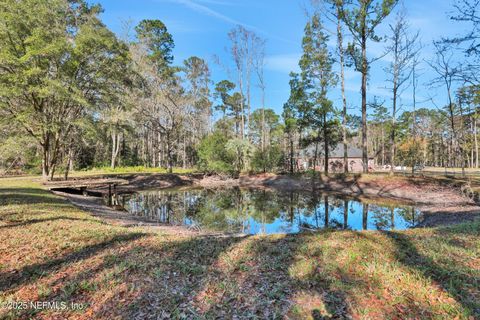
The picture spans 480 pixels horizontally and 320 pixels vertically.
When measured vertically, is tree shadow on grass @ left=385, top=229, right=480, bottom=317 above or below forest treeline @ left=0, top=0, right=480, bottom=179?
below

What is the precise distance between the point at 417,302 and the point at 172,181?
2393 cm

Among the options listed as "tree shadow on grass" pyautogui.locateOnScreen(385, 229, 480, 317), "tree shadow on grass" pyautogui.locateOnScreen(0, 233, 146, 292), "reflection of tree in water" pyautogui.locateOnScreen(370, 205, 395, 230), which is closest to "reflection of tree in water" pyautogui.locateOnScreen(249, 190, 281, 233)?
"reflection of tree in water" pyautogui.locateOnScreen(370, 205, 395, 230)

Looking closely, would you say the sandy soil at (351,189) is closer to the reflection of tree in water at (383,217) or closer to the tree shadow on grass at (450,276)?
the reflection of tree in water at (383,217)

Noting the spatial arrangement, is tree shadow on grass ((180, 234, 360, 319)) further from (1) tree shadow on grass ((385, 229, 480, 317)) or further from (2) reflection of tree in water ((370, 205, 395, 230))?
(2) reflection of tree in water ((370, 205, 395, 230))

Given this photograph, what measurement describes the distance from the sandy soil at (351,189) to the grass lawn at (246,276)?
10.2ft

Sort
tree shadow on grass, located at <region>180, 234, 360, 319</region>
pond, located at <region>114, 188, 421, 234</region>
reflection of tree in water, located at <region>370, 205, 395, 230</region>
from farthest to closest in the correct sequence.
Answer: pond, located at <region>114, 188, 421, 234</region> < reflection of tree in water, located at <region>370, 205, 395, 230</region> < tree shadow on grass, located at <region>180, 234, 360, 319</region>

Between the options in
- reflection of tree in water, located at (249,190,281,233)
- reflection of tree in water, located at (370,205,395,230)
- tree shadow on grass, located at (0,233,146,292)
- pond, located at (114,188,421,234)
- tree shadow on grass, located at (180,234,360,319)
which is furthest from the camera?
reflection of tree in water, located at (249,190,281,233)

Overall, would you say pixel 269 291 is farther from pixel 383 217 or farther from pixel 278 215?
pixel 383 217

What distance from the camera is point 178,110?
3009 centimetres

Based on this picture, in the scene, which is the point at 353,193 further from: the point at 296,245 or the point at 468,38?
the point at 296,245

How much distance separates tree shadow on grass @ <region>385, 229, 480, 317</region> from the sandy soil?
18.1 ft

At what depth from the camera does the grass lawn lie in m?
3.06

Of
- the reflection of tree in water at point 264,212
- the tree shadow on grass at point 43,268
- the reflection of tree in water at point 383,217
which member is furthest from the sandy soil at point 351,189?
the reflection of tree in water at point 264,212

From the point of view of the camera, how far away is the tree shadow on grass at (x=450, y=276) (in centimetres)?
305
